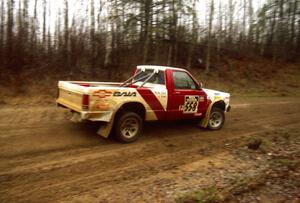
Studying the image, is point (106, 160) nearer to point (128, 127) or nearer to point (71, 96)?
point (128, 127)

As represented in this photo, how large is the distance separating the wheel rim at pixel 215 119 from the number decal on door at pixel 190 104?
89 cm

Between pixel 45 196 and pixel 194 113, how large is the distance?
536 cm

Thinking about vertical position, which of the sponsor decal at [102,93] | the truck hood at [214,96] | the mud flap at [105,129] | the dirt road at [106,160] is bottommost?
the dirt road at [106,160]

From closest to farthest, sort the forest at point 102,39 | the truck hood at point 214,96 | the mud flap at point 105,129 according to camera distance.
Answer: the mud flap at point 105,129, the truck hood at point 214,96, the forest at point 102,39

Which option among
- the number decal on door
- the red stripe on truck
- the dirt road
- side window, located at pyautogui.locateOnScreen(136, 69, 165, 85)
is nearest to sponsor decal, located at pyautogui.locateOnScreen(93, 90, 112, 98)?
the red stripe on truck

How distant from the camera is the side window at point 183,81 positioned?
8297 millimetres

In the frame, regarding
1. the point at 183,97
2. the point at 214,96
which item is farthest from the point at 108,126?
the point at 214,96

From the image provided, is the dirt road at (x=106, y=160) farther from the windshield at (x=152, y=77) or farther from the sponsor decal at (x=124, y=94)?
the windshield at (x=152, y=77)

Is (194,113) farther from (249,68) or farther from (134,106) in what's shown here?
(249,68)

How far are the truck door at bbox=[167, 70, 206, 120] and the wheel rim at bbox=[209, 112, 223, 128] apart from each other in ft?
1.92

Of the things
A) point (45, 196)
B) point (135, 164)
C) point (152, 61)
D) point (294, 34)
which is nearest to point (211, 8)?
point (152, 61)

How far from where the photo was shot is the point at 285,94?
2052 cm

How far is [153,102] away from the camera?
777 cm

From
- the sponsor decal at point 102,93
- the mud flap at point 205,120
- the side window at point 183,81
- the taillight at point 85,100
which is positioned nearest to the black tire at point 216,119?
the mud flap at point 205,120
